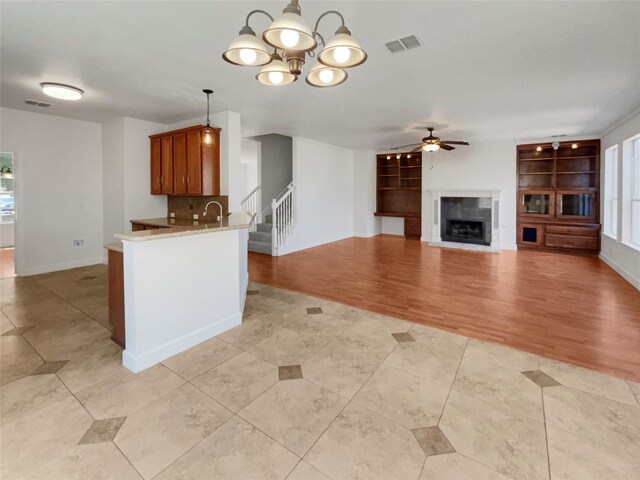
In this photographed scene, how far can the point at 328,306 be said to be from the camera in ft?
12.5

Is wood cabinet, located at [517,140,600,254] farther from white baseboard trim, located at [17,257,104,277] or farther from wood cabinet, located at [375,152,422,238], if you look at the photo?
white baseboard trim, located at [17,257,104,277]

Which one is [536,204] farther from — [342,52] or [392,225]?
[342,52]

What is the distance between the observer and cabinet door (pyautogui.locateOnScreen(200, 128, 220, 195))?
511cm

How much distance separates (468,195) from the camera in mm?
8266

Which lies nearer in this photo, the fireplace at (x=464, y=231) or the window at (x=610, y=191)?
the window at (x=610, y=191)

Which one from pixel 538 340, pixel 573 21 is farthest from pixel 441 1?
pixel 538 340

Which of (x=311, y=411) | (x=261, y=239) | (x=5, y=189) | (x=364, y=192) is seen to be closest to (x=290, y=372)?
→ (x=311, y=411)

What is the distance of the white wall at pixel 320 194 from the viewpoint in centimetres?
747

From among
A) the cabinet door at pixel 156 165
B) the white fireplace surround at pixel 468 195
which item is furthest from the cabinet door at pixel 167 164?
the white fireplace surround at pixel 468 195

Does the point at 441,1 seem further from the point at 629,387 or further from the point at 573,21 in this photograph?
the point at 629,387

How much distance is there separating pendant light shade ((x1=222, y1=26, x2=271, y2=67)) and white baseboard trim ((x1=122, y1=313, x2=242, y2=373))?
2203 millimetres

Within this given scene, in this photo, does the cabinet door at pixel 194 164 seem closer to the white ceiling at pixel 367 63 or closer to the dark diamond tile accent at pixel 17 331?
the white ceiling at pixel 367 63

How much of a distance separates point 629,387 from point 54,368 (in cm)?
421

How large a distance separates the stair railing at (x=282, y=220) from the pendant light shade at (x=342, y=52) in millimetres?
5029
